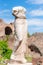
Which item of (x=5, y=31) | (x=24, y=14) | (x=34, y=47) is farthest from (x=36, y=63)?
(x=5, y=31)

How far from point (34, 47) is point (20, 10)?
13.8 meters

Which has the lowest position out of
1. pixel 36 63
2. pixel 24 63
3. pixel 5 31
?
pixel 5 31

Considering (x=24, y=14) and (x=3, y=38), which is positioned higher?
(x=24, y=14)

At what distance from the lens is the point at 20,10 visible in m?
9.09

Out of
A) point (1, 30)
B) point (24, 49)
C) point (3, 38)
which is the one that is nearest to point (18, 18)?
point (24, 49)

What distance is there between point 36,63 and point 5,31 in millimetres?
25413

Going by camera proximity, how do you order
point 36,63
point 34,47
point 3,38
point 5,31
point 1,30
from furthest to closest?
point 5,31, point 1,30, point 3,38, point 34,47, point 36,63

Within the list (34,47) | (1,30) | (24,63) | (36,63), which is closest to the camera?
(24,63)

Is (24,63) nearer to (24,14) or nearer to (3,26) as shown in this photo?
(24,14)

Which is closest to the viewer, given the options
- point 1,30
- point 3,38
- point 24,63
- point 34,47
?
point 24,63

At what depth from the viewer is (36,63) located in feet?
47.0

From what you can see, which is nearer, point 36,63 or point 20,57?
point 20,57

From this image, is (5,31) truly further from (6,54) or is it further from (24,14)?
(24,14)

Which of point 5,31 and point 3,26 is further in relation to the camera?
point 5,31
